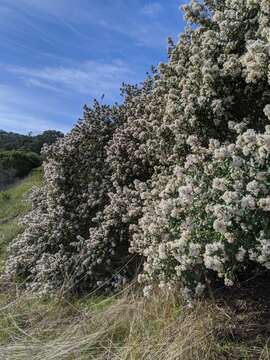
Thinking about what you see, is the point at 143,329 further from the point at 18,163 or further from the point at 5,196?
the point at 18,163

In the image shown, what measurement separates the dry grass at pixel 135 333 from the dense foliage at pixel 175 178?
1.00 ft

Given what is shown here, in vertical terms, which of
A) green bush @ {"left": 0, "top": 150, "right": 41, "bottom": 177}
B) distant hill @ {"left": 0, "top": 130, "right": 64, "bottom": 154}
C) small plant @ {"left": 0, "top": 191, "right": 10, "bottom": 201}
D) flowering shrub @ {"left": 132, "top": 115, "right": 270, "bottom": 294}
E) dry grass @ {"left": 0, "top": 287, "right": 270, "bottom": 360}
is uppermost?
distant hill @ {"left": 0, "top": 130, "right": 64, "bottom": 154}

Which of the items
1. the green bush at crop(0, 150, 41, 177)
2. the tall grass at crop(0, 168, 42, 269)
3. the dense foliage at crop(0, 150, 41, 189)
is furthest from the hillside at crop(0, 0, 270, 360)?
the green bush at crop(0, 150, 41, 177)

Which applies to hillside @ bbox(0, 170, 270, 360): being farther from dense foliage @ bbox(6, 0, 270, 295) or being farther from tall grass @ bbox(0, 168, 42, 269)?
tall grass @ bbox(0, 168, 42, 269)

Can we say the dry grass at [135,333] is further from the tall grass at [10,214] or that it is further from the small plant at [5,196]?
the small plant at [5,196]

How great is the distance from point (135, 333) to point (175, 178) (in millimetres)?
1604

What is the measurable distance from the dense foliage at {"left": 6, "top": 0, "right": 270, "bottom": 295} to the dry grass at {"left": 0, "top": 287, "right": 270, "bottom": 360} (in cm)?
31

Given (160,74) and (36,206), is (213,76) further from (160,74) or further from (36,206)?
(36,206)

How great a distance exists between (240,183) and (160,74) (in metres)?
3.18

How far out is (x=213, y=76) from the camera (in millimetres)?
5551

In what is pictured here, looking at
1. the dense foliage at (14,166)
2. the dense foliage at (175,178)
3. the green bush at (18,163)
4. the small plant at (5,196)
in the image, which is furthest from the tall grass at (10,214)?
the green bush at (18,163)

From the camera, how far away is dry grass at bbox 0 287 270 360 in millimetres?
4344

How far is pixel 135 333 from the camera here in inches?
190

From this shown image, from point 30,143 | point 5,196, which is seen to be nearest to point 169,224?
point 5,196
